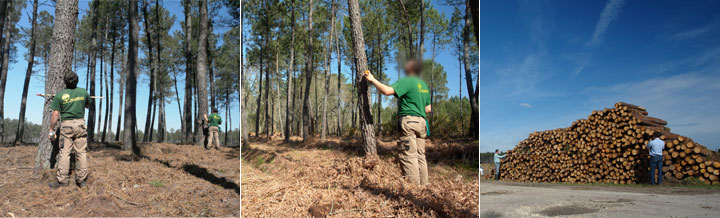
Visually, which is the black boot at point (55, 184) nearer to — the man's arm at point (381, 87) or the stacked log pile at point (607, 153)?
the man's arm at point (381, 87)

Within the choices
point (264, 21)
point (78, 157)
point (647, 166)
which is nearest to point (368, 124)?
point (78, 157)

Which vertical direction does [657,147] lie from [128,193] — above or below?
above

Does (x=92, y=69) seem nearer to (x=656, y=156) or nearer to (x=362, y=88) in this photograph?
(x=362, y=88)

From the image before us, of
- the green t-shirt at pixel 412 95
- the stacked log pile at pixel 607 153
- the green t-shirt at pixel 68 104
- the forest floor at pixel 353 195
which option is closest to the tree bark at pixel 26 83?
the green t-shirt at pixel 68 104

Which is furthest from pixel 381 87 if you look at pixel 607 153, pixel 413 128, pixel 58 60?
pixel 607 153

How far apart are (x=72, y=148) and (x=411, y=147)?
5.00 meters

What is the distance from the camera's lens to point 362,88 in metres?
3.32

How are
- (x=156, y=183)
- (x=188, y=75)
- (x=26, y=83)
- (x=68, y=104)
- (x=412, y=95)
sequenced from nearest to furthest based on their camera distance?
(x=412, y=95) → (x=68, y=104) → (x=156, y=183) → (x=188, y=75) → (x=26, y=83)

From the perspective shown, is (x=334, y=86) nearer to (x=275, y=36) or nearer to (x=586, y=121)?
(x=275, y=36)

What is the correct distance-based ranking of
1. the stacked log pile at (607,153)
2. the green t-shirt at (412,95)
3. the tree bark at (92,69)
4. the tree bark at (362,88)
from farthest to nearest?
the tree bark at (92,69), the stacked log pile at (607,153), the tree bark at (362,88), the green t-shirt at (412,95)

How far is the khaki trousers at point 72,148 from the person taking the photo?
4.33 metres

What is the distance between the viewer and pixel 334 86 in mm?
30172

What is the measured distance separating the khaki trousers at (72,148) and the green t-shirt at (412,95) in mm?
4635

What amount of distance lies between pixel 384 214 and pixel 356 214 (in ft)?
0.54
